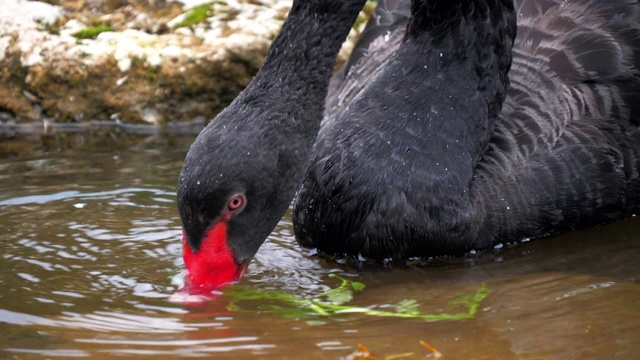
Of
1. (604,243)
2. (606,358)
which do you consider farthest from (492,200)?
(606,358)

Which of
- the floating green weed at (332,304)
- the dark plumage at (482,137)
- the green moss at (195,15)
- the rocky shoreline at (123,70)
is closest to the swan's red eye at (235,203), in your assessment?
the floating green weed at (332,304)

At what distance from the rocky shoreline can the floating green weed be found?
4.11 meters

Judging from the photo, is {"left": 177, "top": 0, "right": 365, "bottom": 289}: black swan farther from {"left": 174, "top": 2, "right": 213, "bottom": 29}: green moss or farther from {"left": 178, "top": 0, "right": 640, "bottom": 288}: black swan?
{"left": 174, "top": 2, "right": 213, "bottom": 29}: green moss

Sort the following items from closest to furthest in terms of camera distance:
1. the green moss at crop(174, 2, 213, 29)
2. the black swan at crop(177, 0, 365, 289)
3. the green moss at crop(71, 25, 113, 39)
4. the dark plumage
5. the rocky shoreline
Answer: the black swan at crop(177, 0, 365, 289), the dark plumage, the rocky shoreline, the green moss at crop(71, 25, 113, 39), the green moss at crop(174, 2, 213, 29)

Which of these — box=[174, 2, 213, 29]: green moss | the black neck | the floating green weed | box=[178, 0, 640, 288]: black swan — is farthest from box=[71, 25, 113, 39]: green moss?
the floating green weed

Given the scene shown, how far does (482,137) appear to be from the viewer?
560cm

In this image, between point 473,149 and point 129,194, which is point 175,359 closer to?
point 473,149

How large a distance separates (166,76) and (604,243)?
4.25 metres

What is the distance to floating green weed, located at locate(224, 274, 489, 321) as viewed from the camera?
4418 mm

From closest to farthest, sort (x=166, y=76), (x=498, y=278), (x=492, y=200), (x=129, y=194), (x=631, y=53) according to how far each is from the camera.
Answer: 1. (x=498, y=278)
2. (x=492, y=200)
3. (x=631, y=53)
4. (x=129, y=194)
5. (x=166, y=76)

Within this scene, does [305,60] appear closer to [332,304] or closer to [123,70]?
[332,304]

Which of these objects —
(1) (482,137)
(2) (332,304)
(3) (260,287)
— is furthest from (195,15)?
(2) (332,304)

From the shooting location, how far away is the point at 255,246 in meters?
4.78

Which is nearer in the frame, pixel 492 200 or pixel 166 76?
pixel 492 200
